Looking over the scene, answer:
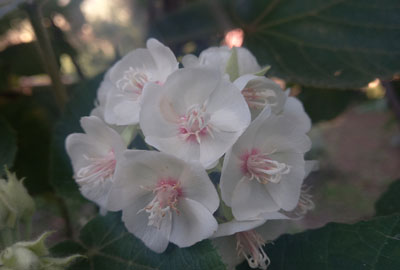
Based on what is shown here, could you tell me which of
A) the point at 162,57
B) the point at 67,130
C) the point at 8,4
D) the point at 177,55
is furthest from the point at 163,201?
the point at 177,55

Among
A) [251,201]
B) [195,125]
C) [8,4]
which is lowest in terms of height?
[251,201]

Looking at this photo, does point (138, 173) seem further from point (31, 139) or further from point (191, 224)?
point (31, 139)

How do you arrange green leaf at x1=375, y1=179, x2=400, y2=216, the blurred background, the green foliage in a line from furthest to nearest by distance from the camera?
the green foliage, the blurred background, green leaf at x1=375, y1=179, x2=400, y2=216

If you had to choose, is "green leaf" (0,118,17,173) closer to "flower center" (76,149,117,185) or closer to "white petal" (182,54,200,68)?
"flower center" (76,149,117,185)

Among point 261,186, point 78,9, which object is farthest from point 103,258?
point 78,9

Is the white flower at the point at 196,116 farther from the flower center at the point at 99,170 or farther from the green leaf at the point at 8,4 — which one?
the green leaf at the point at 8,4

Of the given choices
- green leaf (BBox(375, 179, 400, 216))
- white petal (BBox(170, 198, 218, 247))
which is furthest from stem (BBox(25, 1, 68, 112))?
green leaf (BBox(375, 179, 400, 216))

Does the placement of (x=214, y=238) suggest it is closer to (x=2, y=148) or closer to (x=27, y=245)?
(x=27, y=245)
